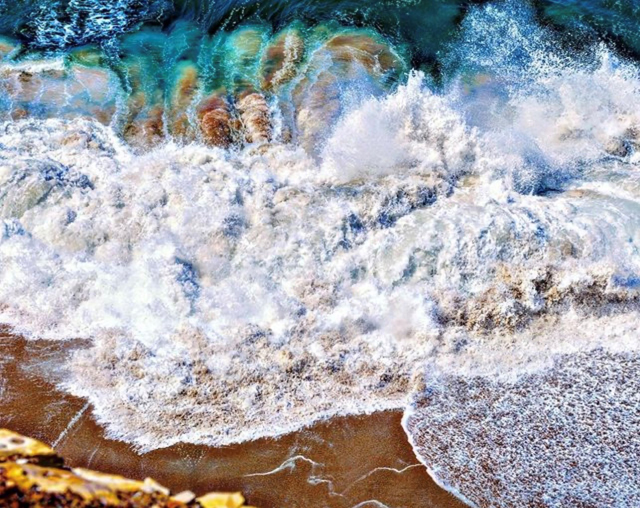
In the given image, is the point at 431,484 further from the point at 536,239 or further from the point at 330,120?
the point at 330,120

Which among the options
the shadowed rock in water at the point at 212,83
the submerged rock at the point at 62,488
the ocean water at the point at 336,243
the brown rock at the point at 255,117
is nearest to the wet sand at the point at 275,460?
the ocean water at the point at 336,243

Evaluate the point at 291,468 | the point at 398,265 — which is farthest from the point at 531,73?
the point at 291,468

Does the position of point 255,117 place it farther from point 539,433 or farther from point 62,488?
point 62,488

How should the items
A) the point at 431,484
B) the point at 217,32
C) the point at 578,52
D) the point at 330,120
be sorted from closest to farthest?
1. the point at 431,484
2. the point at 330,120
3. the point at 578,52
4. the point at 217,32

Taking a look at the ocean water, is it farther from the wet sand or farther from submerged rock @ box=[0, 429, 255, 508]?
submerged rock @ box=[0, 429, 255, 508]

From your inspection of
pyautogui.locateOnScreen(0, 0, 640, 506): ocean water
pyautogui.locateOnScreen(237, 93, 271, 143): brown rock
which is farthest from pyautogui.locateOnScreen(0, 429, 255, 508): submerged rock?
pyautogui.locateOnScreen(237, 93, 271, 143): brown rock

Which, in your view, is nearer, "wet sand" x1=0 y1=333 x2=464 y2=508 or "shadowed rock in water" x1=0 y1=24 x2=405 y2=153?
"wet sand" x1=0 y1=333 x2=464 y2=508
